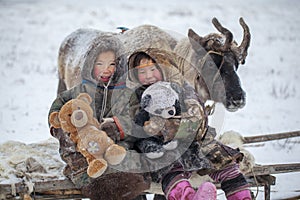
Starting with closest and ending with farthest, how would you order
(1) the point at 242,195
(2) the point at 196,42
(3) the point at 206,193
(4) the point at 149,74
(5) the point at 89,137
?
(3) the point at 206,193, (5) the point at 89,137, (1) the point at 242,195, (4) the point at 149,74, (2) the point at 196,42

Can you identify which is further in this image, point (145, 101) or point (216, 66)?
point (216, 66)

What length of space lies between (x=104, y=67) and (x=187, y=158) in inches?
31.5

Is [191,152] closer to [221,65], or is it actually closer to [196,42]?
[221,65]

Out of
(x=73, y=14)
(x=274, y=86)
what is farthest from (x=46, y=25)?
(x=274, y=86)

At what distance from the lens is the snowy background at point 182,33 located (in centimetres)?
529

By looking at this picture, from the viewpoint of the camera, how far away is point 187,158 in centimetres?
251

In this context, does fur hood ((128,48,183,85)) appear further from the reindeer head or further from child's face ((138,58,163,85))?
the reindeer head

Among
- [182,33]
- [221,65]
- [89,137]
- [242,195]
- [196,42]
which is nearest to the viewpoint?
[89,137]

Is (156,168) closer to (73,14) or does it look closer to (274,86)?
(274,86)

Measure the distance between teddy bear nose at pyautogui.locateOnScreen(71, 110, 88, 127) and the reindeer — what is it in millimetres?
1320

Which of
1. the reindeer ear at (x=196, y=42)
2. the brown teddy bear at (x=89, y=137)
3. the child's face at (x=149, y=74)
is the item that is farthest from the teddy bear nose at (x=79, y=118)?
the reindeer ear at (x=196, y=42)

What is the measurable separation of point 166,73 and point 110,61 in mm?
381

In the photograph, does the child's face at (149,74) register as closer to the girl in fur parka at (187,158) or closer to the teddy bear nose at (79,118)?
the girl in fur parka at (187,158)

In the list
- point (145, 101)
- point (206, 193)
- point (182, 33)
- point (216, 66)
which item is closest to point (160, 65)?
point (145, 101)
